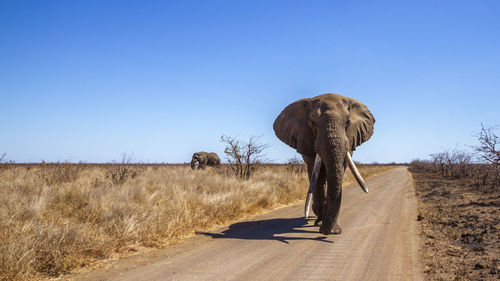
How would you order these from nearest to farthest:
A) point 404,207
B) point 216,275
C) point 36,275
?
1. point 36,275
2. point 216,275
3. point 404,207

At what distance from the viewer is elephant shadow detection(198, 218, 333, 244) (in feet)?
22.2

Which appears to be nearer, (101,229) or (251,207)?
(101,229)

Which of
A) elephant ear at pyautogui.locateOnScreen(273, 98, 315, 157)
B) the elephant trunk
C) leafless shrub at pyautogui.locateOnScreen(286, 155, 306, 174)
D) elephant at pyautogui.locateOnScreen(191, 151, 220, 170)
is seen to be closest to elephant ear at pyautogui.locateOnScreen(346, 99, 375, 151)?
elephant ear at pyautogui.locateOnScreen(273, 98, 315, 157)

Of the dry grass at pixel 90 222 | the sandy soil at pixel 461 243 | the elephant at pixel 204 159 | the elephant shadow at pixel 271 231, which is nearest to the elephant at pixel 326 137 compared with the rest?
the elephant shadow at pixel 271 231

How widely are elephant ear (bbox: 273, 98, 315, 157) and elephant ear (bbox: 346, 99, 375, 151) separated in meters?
0.99

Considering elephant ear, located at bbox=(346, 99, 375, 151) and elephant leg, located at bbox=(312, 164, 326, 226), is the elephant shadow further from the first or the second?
elephant ear, located at bbox=(346, 99, 375, 151)

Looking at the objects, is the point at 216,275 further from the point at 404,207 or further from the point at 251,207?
the point at 404,207

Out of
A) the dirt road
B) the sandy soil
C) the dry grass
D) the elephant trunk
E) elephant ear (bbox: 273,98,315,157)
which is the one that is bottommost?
the dirt road

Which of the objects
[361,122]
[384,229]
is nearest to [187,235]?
[384,229]

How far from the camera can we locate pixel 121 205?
693 centimetres

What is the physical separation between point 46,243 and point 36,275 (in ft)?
1.56

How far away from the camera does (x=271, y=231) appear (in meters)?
7.42

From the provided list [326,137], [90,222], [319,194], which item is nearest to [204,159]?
[319,194]

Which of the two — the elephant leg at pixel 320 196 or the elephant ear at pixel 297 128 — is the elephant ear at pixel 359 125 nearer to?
the elephant ear at pixel 297 128
